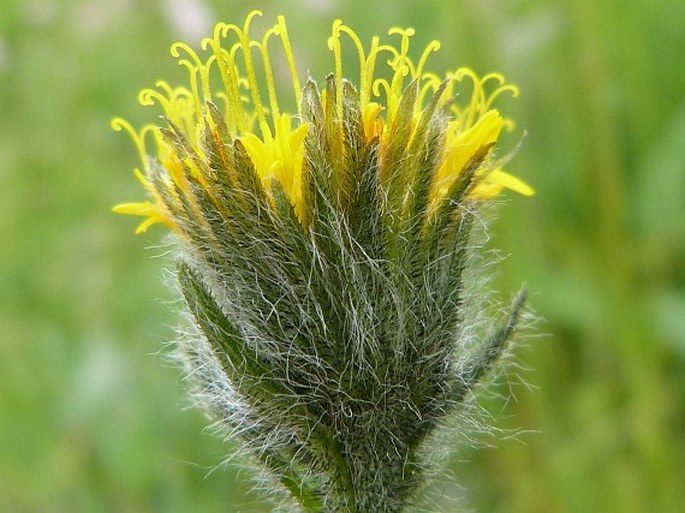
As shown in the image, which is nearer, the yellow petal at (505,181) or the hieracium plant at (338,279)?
the hieracium plant at (338,279)

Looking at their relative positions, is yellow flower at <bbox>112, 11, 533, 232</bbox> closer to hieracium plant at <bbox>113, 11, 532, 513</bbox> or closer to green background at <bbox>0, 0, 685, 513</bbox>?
hieracium plant at <bbox>113, 11, 532, 513</bbox>

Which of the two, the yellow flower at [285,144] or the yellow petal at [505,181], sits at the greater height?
the yellow flower at [285,144]

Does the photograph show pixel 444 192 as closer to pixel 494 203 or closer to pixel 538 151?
pixel 494 203

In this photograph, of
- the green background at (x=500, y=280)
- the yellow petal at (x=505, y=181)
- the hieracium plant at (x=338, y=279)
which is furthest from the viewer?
the green background at (x=500, y=280)

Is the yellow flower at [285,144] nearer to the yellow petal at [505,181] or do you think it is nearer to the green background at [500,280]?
the yellow petal at [505,181]

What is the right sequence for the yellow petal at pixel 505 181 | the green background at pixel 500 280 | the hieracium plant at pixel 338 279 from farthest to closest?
1. the green background at pixel 500 280
2. the yellow petal at pixel 505 181
3. the hieracium plant at pixel 338 279

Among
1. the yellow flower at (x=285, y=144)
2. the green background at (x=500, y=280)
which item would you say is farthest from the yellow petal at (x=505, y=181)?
the green background at (x=500, y=280)
